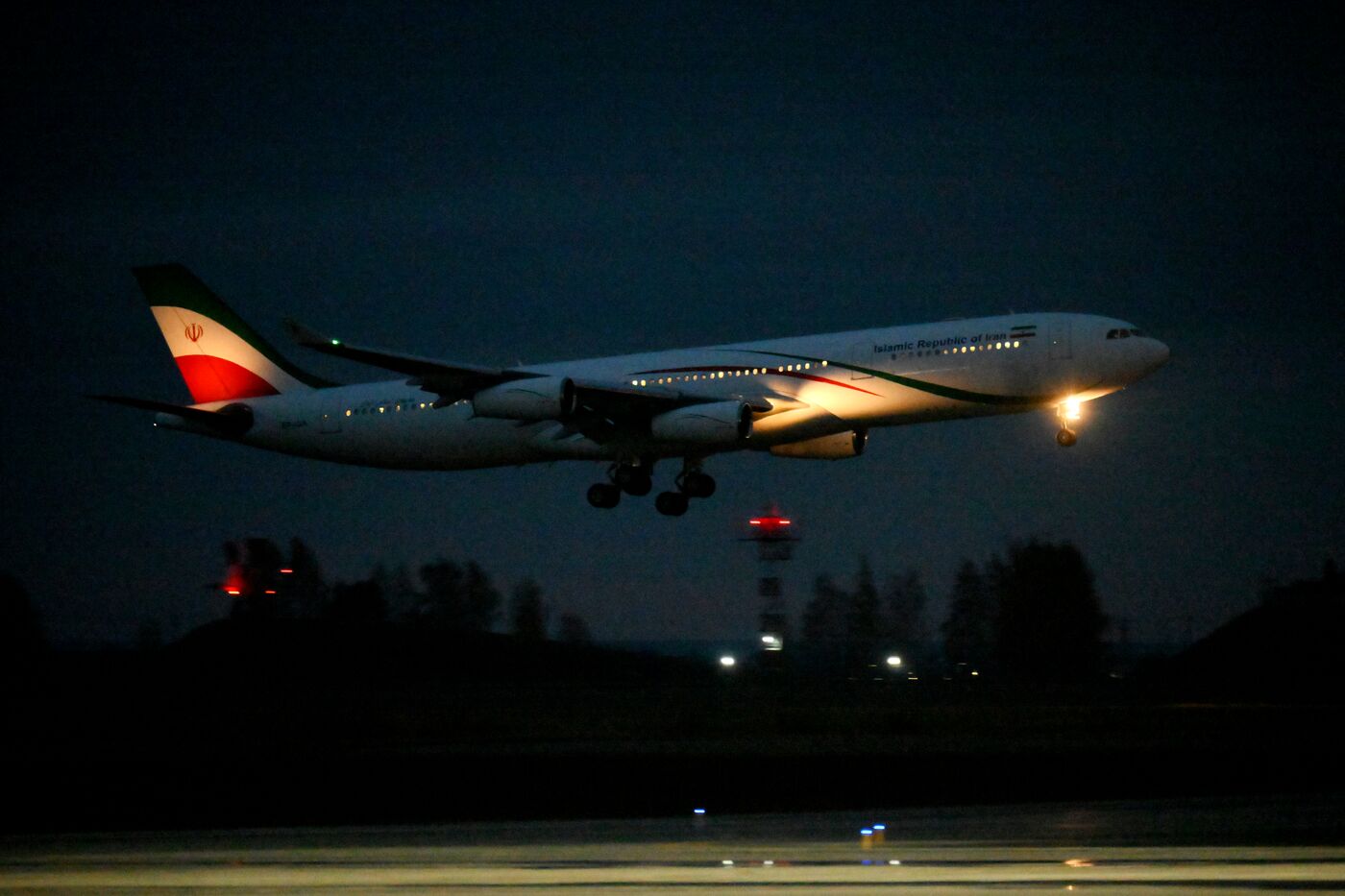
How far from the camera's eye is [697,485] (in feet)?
152

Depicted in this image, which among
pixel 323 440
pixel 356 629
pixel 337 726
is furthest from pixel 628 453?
pixel 356 629

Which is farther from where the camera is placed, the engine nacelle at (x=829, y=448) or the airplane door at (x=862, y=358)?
the engine nacelle at (x=829, y=448)

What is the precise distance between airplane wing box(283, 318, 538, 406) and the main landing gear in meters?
6.00

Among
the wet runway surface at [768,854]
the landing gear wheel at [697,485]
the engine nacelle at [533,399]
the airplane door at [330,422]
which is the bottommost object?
the wet runway surface at [768,854]

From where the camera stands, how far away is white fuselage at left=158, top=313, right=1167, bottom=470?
39188 mm

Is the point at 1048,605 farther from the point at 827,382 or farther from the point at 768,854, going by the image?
the point at 768,854

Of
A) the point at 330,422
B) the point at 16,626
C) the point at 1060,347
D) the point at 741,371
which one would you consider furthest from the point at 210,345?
the point at 1060,347

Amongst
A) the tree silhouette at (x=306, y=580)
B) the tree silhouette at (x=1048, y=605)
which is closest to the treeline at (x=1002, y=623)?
the tree silhouette at (x=1048, y=605)

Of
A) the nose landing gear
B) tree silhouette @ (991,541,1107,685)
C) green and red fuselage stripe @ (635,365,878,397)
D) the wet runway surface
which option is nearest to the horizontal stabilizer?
green and red fuselage stripe @ (635,365,878,397)

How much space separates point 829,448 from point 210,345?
75.5 ft

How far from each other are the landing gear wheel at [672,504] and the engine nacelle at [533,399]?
6.16 m

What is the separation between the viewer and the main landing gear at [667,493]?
46281 millimetres

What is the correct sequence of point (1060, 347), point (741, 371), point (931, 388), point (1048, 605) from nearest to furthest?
1. point (1060, 347)
2. point (931, 388)
3. point (741, 371)
4. point (1048, 605)

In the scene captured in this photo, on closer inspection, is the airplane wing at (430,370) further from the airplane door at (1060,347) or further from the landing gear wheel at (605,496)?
the airplane door at (1060,347)
